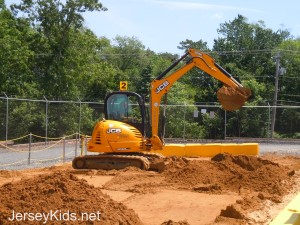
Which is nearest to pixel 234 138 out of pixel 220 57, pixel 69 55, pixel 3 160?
pixel 69 55

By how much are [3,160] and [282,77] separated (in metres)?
41.3

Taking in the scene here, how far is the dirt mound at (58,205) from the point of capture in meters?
7.05

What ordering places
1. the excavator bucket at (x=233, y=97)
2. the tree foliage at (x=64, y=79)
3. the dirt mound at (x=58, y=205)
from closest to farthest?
the dirt mound at (x=58, y=205), the excavator bucket at (x=233, y=97), the tree foliage at (x=64, y=79)

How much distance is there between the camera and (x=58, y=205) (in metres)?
7.38

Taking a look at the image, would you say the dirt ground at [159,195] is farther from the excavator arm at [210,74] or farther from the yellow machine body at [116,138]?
the excavator arm at [210,74]

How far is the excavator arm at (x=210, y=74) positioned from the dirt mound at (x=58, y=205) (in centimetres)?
888

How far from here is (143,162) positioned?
15.8 metres

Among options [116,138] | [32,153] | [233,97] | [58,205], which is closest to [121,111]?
[116,138]

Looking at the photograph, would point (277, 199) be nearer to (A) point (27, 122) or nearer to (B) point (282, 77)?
(A) point (27, 122)

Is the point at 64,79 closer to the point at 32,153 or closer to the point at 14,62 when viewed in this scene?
the point at 14,62

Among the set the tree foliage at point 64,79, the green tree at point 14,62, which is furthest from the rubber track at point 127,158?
the green tree at point 14,62

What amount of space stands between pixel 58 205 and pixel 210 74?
11433 mm

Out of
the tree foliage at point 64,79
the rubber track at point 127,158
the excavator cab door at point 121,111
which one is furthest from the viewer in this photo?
the tree foliage at point 64,79

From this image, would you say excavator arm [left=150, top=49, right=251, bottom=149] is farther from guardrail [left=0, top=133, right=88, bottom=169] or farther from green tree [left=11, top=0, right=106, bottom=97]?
green tree [left=11, top=0, right=106, bottom=97]
